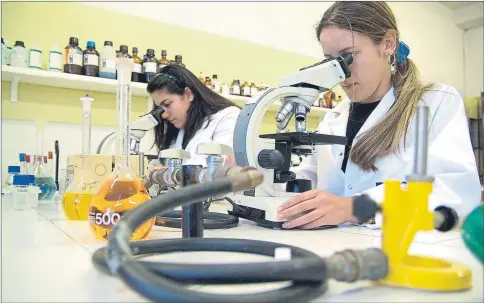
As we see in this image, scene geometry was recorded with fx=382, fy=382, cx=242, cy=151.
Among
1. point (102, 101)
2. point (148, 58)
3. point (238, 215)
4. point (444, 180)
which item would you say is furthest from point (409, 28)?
point (238, 215)

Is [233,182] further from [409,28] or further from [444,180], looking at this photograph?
[409,28]

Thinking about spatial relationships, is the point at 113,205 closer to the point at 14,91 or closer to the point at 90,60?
the point at 90,60

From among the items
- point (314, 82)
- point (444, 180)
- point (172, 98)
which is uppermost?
point (172, 98)

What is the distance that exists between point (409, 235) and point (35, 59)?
223 centimetres

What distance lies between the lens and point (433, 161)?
41.6 inches

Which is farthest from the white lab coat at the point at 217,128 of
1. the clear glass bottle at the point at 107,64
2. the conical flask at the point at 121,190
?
the conical flask at the point at 121,190

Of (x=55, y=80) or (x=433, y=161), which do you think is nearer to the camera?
(x=433, y=161)

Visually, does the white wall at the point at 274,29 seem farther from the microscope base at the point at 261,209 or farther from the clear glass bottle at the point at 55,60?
the microscope base at the point at 261,209

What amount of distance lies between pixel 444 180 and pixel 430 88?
1.37 ft

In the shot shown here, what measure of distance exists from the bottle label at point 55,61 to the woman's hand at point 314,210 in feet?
5.89

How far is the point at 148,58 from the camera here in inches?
93.6

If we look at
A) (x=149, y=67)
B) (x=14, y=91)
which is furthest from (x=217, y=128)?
(x=14, y=91)

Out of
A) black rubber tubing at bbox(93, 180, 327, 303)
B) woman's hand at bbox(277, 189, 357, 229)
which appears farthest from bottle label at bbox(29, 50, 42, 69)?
black rubber tubing at bbox(93, 180, 327, 303)

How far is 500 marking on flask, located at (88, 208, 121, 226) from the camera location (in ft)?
2.15
